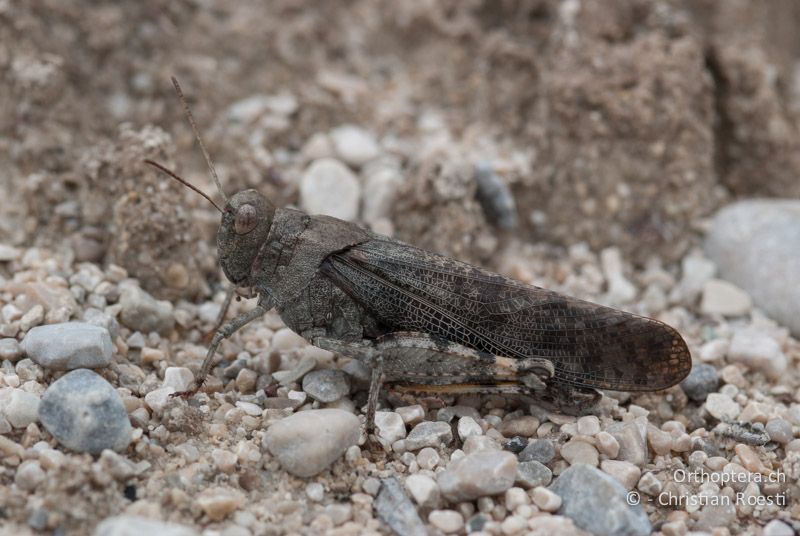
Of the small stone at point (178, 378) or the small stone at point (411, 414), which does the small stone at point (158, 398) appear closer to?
the small stone at point (178, 378)

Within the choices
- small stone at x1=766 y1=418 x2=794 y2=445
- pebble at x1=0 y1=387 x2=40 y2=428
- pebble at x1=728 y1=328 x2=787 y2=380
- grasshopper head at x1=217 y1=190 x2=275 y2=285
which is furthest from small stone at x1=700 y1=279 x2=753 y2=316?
pebble at x1=0 y1=387 x2=40 y2=428

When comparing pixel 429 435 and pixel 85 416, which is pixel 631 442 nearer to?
pixel 429 435

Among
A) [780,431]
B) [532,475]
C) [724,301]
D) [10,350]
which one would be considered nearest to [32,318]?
[10,350]

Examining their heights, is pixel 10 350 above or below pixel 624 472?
below

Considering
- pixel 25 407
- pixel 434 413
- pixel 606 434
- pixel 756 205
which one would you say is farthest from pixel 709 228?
pixel 25 407

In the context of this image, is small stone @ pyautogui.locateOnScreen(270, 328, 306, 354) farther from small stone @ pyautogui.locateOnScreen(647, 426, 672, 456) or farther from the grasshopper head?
small stone @ pyautogui.locateOnScreen(647, 426, 672, 456)
